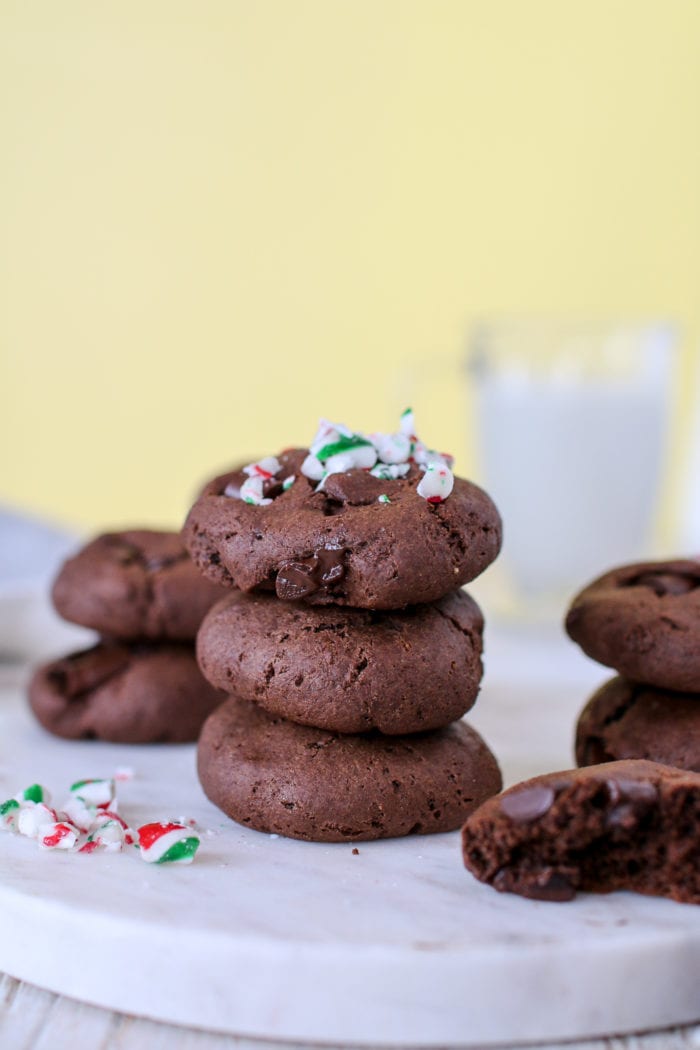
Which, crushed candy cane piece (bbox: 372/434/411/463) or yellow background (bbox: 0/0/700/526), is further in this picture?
yellow background (bbox: 0/0/700/526)

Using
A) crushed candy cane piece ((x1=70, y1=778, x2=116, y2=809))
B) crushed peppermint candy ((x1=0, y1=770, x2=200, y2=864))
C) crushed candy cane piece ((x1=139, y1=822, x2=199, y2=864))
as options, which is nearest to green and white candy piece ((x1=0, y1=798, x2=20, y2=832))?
crushed peppermint candy ((x1=0, y1=770, x2=200, y2=864))

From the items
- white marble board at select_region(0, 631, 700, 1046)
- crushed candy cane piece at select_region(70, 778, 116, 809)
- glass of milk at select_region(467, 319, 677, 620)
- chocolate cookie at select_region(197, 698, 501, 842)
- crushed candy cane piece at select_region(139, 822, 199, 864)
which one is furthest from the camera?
glass of milk at select_region(467, 319, 677, 620)

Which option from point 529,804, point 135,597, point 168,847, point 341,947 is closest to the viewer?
point 341,947

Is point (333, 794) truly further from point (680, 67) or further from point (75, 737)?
point (680, 67)

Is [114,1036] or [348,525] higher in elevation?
[348,525]

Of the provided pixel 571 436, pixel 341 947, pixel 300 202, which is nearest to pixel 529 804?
pixel 341 947

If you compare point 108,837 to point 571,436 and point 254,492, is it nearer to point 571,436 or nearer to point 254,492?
point 254,492

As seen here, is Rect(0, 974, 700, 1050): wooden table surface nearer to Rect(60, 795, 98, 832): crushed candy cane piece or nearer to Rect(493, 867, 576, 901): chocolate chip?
Rect(493, 867, 576, 901): chocolate chip
